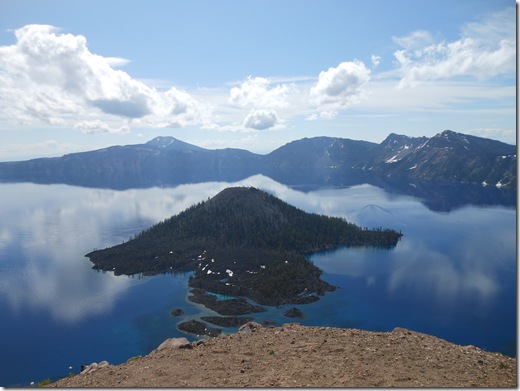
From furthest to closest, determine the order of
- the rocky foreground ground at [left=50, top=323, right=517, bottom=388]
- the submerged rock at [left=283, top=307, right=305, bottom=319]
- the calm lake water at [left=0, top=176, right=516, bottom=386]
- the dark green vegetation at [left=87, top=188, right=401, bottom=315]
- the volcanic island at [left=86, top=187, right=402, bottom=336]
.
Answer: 1. the dark green vegetation at [left=87, top=188, right=401, bottom=315]
2. the volcanic island at [left=86, top=187, right=402, bottom=336]
3. the submerged rock at [left=283, top=307, right=305, bottom=319]
4. the calm lake water at [left=0, top=176, right=516, bottom=386]
5. the rocky foreground ground at [left=50, top=323, right=517, bottom=388]

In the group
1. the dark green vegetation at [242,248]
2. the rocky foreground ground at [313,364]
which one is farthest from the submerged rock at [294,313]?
the rocky foreground ground at [313,364]

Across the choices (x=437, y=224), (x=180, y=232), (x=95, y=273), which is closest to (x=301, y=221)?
(x=180, y=232)

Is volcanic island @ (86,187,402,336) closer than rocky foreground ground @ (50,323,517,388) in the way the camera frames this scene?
No

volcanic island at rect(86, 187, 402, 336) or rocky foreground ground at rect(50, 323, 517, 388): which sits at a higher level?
rocky foreground ground at rect(50, 323, 517, 388)

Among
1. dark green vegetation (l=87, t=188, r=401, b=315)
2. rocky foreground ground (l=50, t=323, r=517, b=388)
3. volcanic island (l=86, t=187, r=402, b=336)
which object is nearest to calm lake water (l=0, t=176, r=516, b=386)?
volcanic island (l=86, t=187, r=402, b=336)

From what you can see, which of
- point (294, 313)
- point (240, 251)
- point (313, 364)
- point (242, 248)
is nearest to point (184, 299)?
point (294, 313)

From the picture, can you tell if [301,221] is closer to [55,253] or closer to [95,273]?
[95,273]

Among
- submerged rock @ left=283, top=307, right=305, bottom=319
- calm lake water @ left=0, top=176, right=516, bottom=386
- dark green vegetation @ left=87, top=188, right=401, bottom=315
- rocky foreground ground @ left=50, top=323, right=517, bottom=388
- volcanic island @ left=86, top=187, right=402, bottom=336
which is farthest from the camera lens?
dark green vegetation @ left=87, top=188, right=401, bottom=315

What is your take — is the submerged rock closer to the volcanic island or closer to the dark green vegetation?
the volcanic island
